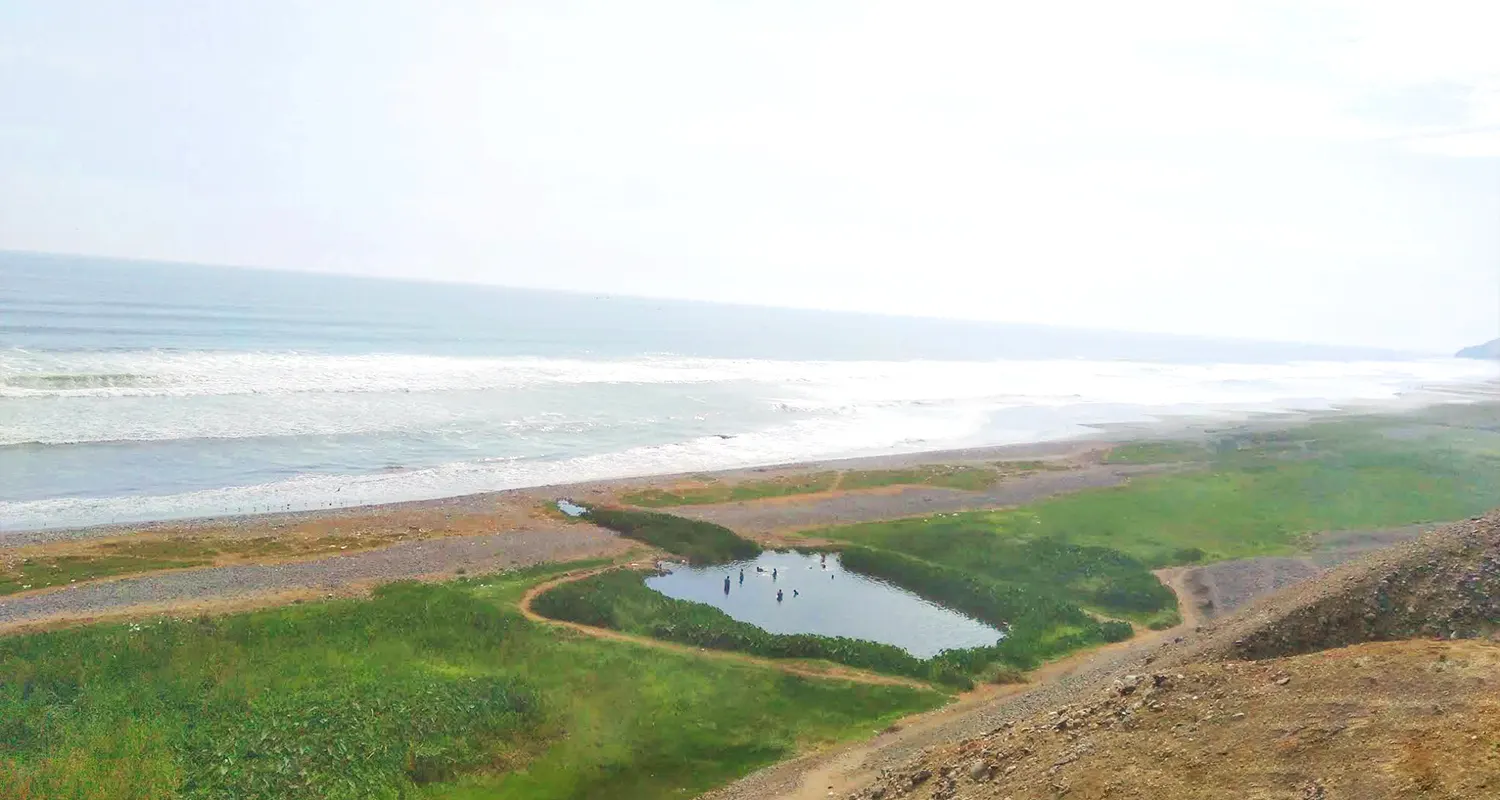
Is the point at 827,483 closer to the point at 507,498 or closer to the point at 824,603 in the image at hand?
the point at 507,498

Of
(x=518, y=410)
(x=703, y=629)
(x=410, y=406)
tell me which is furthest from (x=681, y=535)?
(x=410, y=406)

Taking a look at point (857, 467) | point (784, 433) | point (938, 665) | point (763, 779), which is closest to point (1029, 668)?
point (938, 665)

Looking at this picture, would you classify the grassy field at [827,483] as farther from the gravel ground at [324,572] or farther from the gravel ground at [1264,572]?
the gravel ground at [1264,572]

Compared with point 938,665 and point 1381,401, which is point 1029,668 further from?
point 1381,401

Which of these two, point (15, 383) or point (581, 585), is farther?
point (15, 383)

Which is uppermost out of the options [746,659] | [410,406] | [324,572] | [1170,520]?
[410,406]
